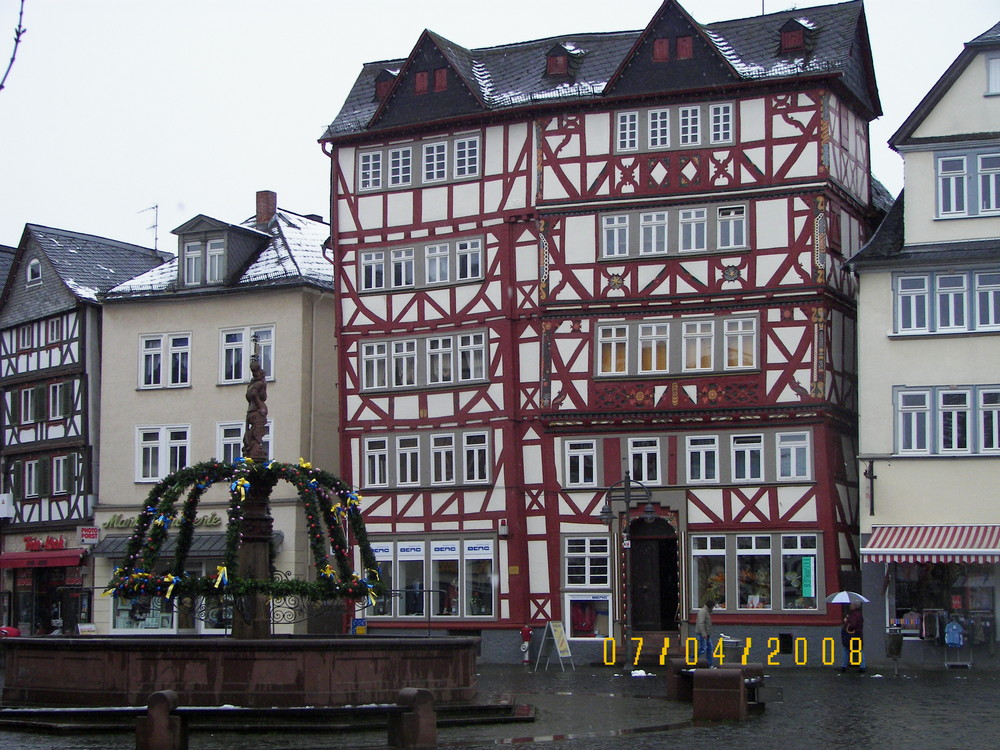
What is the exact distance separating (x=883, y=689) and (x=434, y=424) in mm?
16978

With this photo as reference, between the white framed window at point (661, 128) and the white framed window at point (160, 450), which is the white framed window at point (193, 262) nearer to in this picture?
the white framed window at point (160, 450)

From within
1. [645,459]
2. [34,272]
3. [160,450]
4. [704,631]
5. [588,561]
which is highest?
[34,272]

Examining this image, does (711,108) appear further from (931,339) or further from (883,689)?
(883,689)

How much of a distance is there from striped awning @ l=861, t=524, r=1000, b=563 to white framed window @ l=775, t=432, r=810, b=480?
99.9 inches

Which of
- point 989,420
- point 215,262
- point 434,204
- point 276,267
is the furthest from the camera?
point 215,262

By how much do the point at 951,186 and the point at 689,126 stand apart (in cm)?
694

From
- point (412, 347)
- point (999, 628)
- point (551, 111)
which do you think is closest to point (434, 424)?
point (412, 347)

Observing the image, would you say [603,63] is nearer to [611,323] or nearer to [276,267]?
[611,323]

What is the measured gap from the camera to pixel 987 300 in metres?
40.3

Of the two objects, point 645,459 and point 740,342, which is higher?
point 740,342

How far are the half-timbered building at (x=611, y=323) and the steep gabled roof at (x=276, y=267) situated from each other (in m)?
3.22

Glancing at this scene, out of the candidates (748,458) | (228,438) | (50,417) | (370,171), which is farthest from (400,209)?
(50,417)

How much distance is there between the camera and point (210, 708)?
80.3 feet
